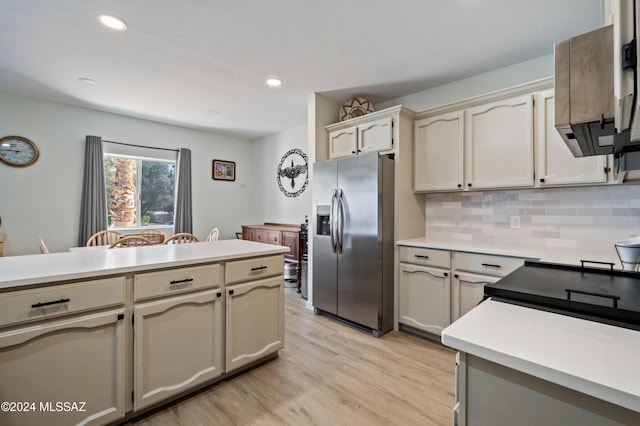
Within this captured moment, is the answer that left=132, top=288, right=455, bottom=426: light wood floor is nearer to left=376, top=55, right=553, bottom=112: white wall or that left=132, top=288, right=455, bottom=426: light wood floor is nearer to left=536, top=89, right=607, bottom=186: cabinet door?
left=536, top=89, right=607, bottom=186: cabinet door

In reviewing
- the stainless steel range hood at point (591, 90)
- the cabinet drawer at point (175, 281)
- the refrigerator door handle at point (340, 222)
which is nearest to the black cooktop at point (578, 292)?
the stainless steel range hood at point (591, 90)

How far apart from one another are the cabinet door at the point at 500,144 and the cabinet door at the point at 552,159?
59mm

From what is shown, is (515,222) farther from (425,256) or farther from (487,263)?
(425,256)

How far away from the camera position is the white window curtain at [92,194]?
392 cm

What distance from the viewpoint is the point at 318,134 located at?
11.4 ft

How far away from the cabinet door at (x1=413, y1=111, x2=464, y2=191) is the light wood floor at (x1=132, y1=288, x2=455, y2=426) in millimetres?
1518

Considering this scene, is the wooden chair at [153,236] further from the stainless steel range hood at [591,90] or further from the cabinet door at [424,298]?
the stainless steel range hood at [591,90]

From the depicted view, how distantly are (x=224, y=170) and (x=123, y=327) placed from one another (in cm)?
430

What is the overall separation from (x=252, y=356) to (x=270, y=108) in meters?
3.12

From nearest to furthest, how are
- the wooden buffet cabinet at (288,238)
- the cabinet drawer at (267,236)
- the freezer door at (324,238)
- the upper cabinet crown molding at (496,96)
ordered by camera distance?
the upper cabinet crown molding at (496,96), the freezer door at (324,238), the wooden buffet cabinet at (288,238), the cabinet drawer at (267,236)

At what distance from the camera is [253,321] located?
82.4 inches

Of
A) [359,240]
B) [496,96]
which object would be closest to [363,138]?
[359,240]

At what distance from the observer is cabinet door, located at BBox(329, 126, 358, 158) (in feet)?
10.6

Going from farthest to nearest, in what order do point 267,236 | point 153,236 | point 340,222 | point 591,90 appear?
point 267,236 < point 153,236 < point 340,222 < point 591,90
